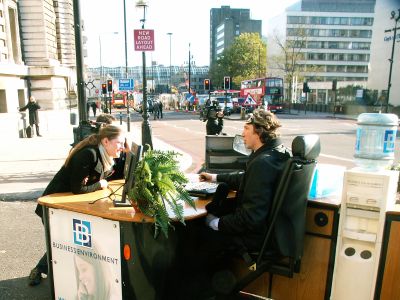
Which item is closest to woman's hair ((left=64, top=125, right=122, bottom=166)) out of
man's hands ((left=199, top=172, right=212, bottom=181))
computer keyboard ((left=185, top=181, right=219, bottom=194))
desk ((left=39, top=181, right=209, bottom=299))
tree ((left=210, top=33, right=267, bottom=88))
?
desk ((left=39, top=181, right=209, bottom=299))

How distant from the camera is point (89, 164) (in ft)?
10.9

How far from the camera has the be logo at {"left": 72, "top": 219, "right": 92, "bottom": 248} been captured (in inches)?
115

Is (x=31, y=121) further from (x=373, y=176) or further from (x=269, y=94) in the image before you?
(x=269, y=94)

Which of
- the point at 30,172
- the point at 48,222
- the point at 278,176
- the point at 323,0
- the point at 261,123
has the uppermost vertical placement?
the point at 323,0

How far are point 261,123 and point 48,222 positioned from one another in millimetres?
1995

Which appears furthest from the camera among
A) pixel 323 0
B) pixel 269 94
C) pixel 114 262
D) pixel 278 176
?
pixel 323 0

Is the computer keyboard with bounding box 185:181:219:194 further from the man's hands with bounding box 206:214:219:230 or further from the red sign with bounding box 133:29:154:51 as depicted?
the red sign with bounding box 133:29:154:51

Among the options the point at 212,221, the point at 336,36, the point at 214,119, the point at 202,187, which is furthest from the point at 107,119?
the point at 336,36

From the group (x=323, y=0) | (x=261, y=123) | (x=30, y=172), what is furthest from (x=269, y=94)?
(x=323, y=0)

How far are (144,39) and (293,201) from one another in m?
9.60

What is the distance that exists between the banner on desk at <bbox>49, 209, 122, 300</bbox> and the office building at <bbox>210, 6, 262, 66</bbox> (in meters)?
125

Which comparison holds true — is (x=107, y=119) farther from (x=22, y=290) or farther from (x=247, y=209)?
(x=247, y=209)

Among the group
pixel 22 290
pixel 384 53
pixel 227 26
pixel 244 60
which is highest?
pixel 227 26

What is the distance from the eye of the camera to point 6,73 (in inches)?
678
